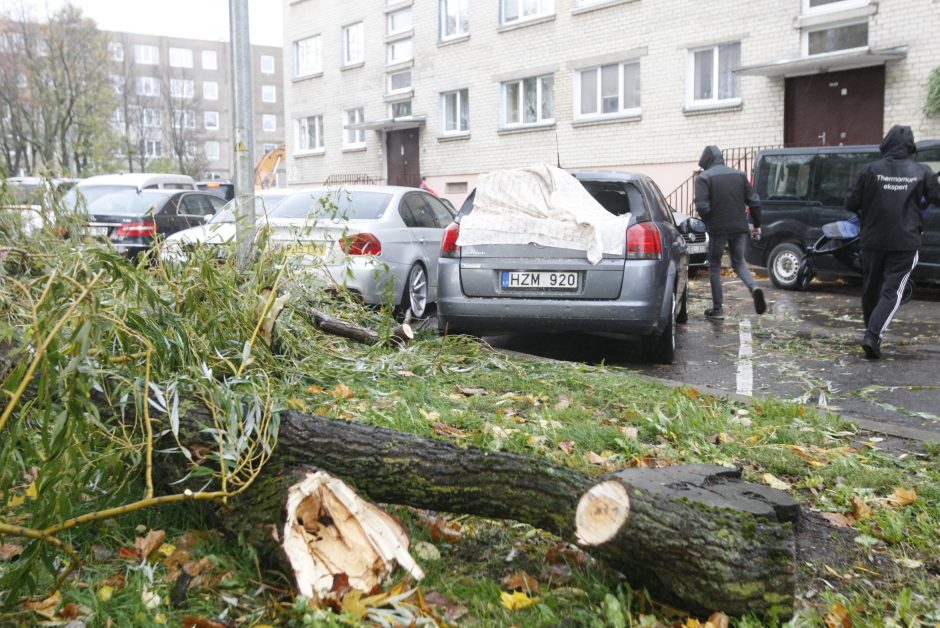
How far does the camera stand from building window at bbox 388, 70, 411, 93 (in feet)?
96.6

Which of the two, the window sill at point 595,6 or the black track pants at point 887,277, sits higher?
the window sill at point 595,6

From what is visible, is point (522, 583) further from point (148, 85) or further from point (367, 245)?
point (148, 85)

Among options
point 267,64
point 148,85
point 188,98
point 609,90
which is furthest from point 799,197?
point 267,64

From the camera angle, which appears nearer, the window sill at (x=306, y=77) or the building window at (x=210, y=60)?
the window sill at (x=306, y=77)

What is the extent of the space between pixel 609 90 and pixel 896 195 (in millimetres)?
16359

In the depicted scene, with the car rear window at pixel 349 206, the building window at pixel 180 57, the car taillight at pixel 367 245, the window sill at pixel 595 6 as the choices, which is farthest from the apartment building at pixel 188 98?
the car taillight at pixel 367 245

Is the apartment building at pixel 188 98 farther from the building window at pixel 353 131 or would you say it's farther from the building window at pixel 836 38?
the building window at pixel 836 38

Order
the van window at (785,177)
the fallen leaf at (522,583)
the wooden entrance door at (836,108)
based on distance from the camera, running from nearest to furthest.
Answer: the fallen leaf at (522,583) → the van window at (785,177) → the wooden entrance door at (836,108)

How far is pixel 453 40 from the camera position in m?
27.3

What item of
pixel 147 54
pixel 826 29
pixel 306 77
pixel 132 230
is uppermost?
pixel 147 54

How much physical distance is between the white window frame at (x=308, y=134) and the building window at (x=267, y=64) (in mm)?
53105

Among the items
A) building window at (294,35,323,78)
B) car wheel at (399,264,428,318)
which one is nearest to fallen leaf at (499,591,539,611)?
car wheel at (399,264,428,318)

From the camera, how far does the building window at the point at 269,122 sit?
8150 cm

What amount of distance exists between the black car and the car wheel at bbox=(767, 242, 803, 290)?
8.80m
